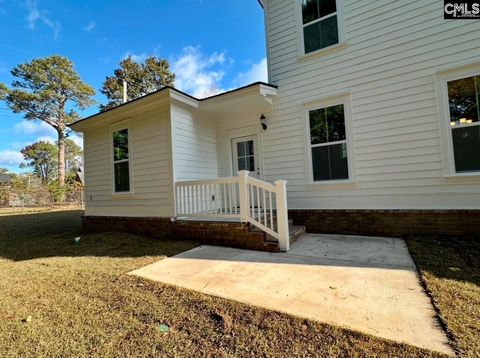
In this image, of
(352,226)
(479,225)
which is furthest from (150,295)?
(479,225)

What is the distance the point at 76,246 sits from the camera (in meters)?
5.52

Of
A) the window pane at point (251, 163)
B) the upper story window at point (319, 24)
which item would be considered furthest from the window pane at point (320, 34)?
the window pane at point (251, 163)

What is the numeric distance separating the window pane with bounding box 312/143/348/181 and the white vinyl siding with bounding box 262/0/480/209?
0.68ft

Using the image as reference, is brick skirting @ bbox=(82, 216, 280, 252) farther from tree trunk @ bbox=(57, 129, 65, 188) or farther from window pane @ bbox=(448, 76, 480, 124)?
tree trunk @ bbox=(57, 129, 65, 188)

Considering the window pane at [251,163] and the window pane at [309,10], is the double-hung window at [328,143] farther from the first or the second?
the window pane at [309,10]

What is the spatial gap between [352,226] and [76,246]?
19.9 ft

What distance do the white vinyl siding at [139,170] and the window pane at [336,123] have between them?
384 centimetres

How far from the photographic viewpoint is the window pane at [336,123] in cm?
561

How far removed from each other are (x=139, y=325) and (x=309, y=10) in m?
7.21

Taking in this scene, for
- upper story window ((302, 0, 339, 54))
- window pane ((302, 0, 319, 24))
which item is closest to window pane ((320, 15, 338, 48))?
upper story window ((302, 0, 339, 54))

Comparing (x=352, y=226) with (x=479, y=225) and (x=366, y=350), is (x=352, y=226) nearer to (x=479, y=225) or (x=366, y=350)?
(x=479, y=225)

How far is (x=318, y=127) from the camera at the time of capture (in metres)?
5.89

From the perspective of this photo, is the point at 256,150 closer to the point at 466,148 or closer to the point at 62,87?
the point at 466,148

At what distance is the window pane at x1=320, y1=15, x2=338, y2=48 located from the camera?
5777mm
